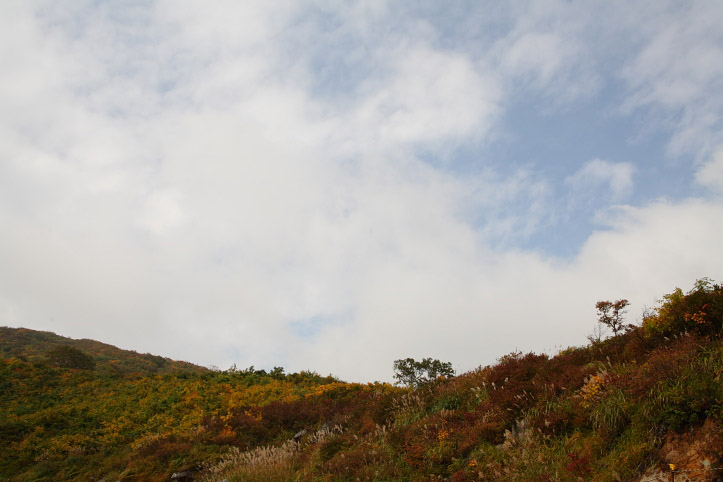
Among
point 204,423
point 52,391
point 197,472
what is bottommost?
point 197,472

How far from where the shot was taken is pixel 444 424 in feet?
27.3

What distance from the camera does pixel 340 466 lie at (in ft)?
27.2

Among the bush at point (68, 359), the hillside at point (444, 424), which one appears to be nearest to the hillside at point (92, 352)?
the bush at point (68, 359)

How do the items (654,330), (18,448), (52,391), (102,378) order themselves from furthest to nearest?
(102,378), (52,391), (18,448), (654,330)

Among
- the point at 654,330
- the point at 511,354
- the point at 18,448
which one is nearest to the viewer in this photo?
the point at 654,330

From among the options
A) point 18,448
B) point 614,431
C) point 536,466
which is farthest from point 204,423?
point 614,431

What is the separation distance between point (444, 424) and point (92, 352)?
3925 cm

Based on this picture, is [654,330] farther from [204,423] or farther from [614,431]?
[204,423]

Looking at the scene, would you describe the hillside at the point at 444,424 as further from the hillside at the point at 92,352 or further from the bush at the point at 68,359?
the hillside at the point at 92,352

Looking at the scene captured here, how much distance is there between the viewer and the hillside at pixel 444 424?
5129 mm

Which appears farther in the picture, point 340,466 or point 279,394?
point 279,394

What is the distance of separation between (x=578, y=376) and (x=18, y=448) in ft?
58.0

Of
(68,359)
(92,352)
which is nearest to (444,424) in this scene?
(68,359)

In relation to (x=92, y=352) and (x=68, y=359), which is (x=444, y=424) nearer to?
(x=68, y=359)
